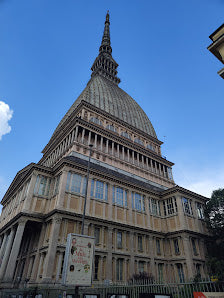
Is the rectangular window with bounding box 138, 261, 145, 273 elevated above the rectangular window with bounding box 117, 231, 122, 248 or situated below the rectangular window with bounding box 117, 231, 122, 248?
below

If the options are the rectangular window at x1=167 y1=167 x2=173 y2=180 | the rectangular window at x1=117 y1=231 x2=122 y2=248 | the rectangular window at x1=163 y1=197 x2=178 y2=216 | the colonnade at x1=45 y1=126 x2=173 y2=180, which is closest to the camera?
the rectangular window at x1=117 y1=231 x2=122 y2=248

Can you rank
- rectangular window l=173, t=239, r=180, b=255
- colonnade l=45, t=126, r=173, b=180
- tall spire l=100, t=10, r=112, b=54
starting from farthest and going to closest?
tall spire l=100, t=10, r=112, b=54
colonnade l=45, t=126, r=173, b=180
rectangular window l=173, t=239, r=180, b=255

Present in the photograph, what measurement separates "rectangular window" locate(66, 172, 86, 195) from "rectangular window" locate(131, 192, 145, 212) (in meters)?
9.47

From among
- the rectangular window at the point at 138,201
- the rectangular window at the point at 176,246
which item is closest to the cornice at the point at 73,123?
the rectangular window at the point at 138,201

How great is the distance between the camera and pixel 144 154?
47781mm

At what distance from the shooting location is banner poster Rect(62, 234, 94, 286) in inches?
380

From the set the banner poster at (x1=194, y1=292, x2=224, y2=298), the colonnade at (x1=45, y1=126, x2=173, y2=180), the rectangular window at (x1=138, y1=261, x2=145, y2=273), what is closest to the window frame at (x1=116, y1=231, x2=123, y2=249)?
the rectangular window at (x1=138, y1=261, x2=145, y2=273)

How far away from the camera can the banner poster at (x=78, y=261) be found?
31.7 ft

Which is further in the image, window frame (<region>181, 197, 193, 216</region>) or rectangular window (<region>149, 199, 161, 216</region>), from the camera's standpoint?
rectangular window (<region>149, 199, 161, 216</region>)

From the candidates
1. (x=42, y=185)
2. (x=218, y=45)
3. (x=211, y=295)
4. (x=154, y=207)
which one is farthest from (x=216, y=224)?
(x=211, y=295)

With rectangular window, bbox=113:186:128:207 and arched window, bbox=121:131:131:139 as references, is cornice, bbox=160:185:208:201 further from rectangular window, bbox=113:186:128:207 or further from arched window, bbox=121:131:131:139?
arched window, bbox=121:131:131:139

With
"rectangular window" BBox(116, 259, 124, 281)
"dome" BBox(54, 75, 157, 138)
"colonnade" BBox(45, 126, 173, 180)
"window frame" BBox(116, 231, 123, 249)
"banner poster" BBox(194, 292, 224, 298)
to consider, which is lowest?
"banner poster" BBox(194, 292, 224, 298)

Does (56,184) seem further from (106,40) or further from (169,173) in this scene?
→ (106,40)

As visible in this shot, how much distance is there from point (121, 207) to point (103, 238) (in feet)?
18.1
